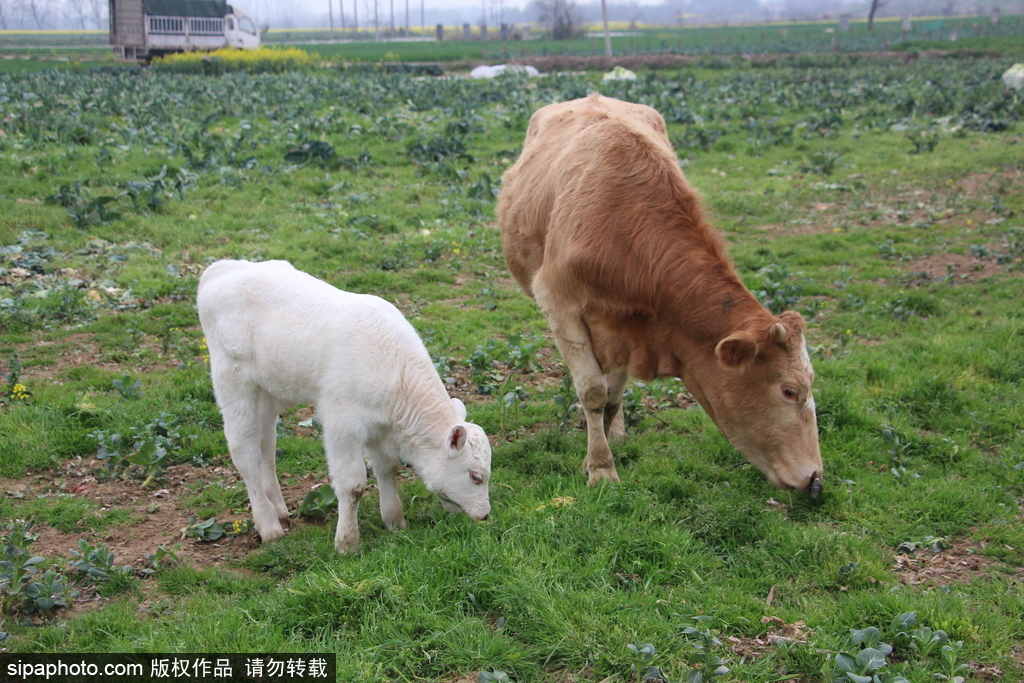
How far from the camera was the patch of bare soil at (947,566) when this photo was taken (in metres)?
4.62

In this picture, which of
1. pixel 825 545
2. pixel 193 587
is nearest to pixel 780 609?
pixel 825 545

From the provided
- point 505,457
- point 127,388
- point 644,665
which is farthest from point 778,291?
point 127,388

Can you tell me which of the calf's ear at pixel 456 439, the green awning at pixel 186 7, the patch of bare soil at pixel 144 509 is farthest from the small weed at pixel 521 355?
the green awning at pixel 186 7

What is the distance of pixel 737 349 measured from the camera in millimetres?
4816

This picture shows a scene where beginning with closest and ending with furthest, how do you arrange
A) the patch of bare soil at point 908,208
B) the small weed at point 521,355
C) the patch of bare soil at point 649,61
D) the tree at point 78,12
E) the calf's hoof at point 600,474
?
the calf's hoof at point 600,474 < the small weed at point 521,355 < the patch of bare soil at point 908,208 < the patch of bare soil at point 649,61 < the tree at point 78,12

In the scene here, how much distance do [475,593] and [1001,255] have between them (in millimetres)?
9255

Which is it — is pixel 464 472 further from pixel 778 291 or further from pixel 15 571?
pixel 778 291

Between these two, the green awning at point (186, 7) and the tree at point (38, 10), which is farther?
the tree at point (38, 10)

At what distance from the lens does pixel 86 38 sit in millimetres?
75188

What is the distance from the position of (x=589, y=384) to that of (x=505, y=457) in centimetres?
97

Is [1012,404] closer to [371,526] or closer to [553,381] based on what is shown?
[553,381]

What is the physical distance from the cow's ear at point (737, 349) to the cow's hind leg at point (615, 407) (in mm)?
1183

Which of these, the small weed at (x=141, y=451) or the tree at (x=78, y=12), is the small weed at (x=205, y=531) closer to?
the small weed at (x=141, y=451)

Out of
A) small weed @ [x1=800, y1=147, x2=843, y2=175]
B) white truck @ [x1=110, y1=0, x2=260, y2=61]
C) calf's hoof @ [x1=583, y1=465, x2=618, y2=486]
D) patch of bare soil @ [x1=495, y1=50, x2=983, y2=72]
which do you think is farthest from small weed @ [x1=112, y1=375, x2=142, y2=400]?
white truck @ [x1=110, y1=0, x2=260, y2=61]
